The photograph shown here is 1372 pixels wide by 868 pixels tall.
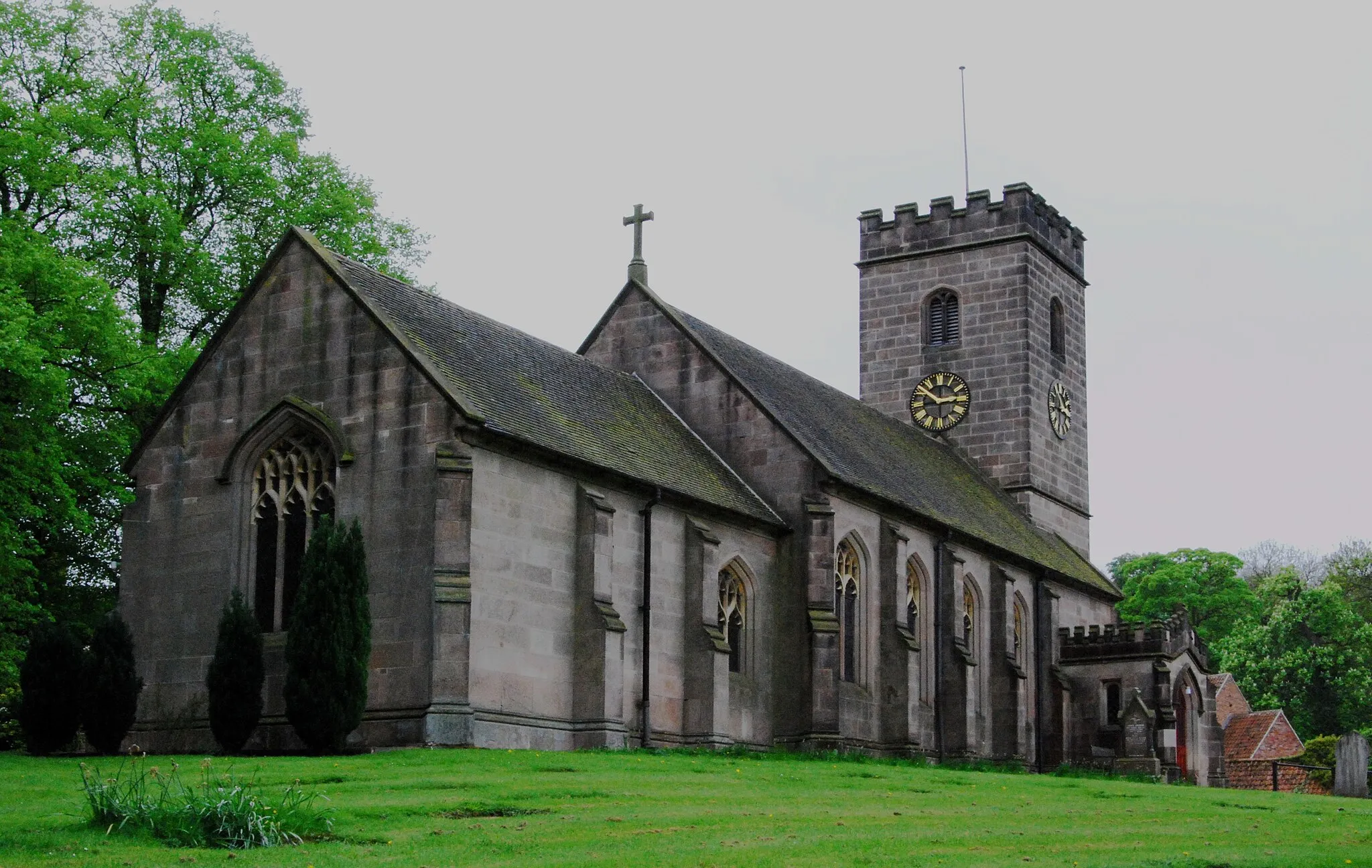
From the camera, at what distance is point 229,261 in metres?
45.5

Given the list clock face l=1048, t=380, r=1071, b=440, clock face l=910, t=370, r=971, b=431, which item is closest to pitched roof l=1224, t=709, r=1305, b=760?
clock face l=1048, t=380, r=1071, b=440

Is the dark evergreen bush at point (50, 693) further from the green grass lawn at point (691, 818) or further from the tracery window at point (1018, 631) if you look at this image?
the tracery window at point (1018, 631)

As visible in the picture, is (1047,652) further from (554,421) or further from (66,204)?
(66,204)

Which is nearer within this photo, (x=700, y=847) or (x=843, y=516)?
(x=700, y=847)

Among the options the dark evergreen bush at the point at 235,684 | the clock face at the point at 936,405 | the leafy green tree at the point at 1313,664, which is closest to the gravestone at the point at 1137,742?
the clock face at the point at 936,405

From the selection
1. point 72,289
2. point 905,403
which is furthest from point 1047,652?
point 72,289

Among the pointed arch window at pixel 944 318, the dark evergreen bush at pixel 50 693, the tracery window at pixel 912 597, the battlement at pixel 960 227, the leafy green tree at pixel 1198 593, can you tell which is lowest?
the dark evergreen bush at pixel 50 693

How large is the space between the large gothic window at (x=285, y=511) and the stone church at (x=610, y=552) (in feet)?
0.19

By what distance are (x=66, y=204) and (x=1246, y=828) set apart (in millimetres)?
30802

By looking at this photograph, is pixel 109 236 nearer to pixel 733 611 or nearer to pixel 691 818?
pixel 733 611

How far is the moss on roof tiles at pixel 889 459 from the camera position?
1727 inches

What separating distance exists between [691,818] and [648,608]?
14643mm

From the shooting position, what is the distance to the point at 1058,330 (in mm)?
61250

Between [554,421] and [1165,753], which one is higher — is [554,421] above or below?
above
